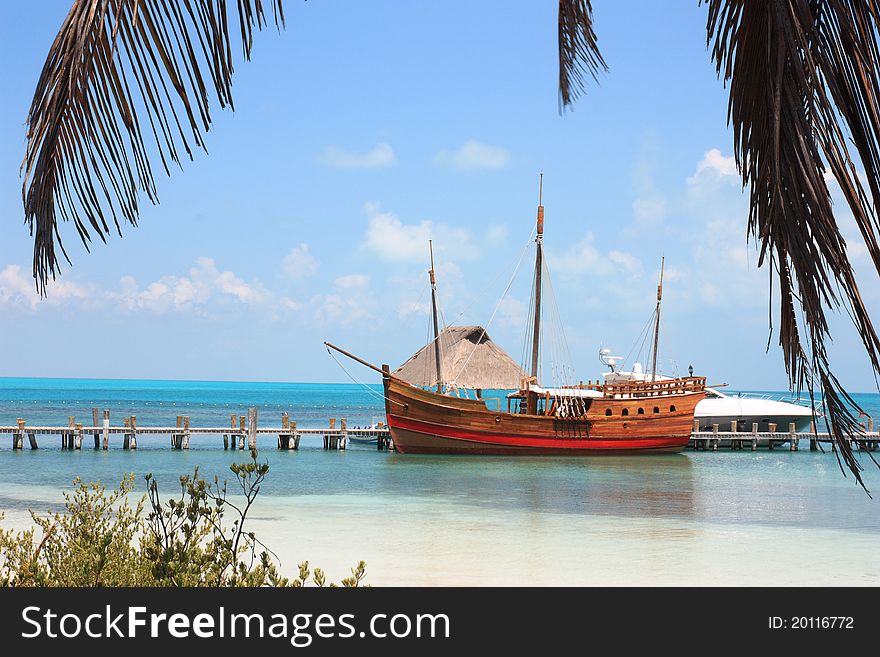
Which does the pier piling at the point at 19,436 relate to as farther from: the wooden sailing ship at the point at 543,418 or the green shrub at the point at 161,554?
the green shrub at the point at 161,554

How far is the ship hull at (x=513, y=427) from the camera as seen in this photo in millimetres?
34438

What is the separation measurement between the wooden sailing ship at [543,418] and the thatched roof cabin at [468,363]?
6.84 meters

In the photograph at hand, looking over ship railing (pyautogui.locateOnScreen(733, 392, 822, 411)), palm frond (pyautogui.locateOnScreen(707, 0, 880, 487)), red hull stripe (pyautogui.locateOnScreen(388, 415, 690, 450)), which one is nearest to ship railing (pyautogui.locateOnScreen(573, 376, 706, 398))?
red hull stripe (pyautogui.locateOnScreen(388, 415, 690, 450))

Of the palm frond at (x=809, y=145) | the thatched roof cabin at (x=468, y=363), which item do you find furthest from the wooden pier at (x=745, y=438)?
the palm frond at (x=809, y=145)

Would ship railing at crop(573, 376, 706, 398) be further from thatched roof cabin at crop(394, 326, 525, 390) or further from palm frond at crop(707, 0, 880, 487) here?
palm frond at crop(707, 0, 880, 487)

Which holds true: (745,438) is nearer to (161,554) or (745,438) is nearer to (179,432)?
(179,432)

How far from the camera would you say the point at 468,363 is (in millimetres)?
43969

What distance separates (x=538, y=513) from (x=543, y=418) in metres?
13.7

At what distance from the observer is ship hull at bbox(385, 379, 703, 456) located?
34438 mm

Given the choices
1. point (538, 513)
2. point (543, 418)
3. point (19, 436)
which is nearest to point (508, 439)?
point (543, 418)

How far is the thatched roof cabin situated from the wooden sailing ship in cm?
684

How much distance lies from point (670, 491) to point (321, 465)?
42.1ft

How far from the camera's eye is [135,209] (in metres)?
2.66
